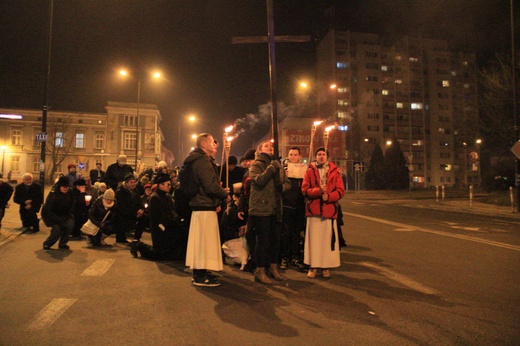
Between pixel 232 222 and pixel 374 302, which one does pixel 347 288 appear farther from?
pixel 232 222

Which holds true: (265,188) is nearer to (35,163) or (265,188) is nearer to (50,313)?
(50,313)

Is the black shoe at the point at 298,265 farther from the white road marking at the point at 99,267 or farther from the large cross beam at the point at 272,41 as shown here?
the white road marking at the point at 99,267

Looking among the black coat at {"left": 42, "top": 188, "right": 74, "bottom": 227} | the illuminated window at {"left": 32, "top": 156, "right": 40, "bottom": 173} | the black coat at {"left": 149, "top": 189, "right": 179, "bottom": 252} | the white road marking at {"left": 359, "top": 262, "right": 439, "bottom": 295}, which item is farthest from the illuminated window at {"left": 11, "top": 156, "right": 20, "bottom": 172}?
the white road marking at {"left": 359, "top": 262, "right": 439, "bottom": 295}

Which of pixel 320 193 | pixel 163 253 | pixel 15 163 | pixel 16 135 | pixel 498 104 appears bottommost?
pixel 163 253

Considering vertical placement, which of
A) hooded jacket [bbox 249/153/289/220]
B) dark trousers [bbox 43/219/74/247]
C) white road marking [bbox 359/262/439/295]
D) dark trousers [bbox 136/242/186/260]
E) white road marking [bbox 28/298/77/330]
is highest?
hooded jacket [bbox 249/153/289/220]

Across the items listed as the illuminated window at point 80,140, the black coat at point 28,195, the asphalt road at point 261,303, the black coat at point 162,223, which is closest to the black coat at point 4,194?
the black coat at point 28,195

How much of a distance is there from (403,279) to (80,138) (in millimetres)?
65005

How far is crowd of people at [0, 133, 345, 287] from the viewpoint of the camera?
A: 18.1 ft

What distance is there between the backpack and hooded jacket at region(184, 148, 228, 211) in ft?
0.13

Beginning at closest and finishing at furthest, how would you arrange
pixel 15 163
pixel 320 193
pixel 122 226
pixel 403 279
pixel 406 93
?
pixel 403 279 < pixel 320 193 < pixel 122 226 < pixel 15 163 < pixel 406 93

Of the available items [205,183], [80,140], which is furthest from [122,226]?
[80,140]

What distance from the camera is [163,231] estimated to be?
732 centimetres

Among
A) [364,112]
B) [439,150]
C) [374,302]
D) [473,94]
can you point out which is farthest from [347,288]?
[473,94]

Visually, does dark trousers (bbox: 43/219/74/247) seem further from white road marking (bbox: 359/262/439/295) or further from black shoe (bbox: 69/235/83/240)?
white road marking (bbox: 359/262/439/295)
